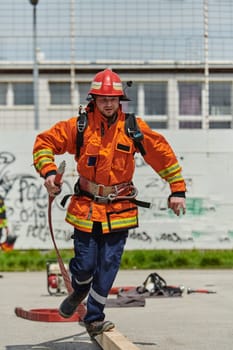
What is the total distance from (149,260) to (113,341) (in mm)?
9038

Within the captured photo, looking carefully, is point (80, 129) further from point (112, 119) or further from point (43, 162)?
point (43, 162)

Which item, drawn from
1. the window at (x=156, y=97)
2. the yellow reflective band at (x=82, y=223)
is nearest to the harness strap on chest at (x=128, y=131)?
the yellow reflective band at (x=82, y=223)

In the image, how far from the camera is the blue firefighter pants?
7617mm

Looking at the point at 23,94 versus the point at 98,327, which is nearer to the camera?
the point at 98,327

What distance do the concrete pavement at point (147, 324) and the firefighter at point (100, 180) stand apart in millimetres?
422

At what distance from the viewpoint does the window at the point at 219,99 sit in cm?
1764

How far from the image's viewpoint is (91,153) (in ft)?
24.8

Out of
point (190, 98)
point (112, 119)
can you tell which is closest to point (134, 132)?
point (112, 119)

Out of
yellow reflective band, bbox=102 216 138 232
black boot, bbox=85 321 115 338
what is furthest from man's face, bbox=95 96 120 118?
black boot, bbox=85 321 115 338

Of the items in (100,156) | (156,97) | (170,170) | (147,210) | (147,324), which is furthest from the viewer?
(156,97)

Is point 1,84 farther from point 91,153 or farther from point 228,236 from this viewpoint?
point 91,153

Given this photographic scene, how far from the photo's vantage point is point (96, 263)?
7.71 metres

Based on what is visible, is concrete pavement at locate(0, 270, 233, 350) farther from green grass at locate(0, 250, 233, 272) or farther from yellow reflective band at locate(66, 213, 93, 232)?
green grass at locate(0, 250, 233, 272)

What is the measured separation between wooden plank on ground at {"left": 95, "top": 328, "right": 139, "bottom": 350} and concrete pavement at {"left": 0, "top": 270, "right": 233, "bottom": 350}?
197mm
